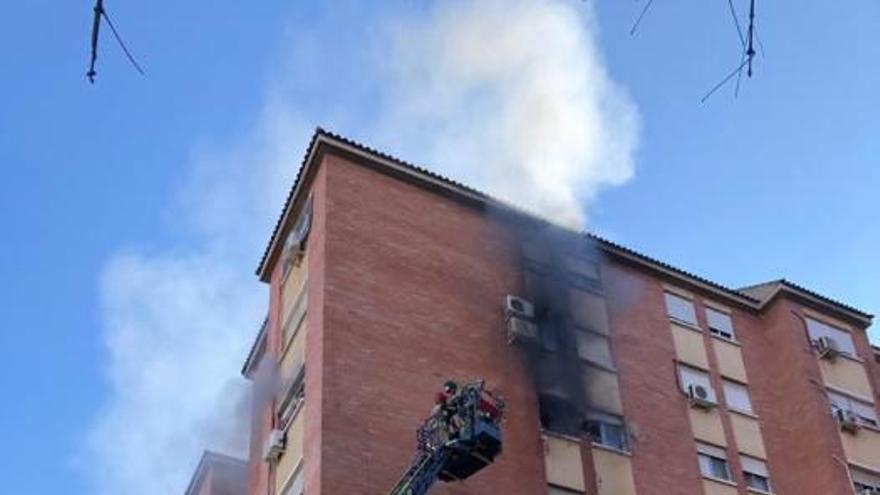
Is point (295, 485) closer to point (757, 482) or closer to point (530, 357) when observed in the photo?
point (530, 357)

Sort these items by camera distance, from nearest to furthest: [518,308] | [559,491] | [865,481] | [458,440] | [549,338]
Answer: [458,440]
[559,491]
[518,308]
[549,338]
[865,481]

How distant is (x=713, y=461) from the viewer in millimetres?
21328

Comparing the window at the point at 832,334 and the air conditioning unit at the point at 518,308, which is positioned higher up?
Answer: the window at the point at 832,334

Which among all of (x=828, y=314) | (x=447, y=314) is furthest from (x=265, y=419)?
(x=828, y=314)

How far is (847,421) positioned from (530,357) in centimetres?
730

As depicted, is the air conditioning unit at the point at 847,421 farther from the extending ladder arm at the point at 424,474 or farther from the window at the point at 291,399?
the window at the point at 291,399

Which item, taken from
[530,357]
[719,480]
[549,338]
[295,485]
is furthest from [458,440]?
[719,480]

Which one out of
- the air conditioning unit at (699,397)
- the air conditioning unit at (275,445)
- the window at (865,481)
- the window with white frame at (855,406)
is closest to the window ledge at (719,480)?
the air conditioning unit at (699,397)

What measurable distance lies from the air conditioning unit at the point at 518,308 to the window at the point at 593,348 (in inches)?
46.4

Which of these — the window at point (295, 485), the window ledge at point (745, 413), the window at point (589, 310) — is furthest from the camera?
the window ledge at point (745, 413)

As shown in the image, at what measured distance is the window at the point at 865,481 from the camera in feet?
72.6

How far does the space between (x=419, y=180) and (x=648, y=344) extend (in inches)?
221

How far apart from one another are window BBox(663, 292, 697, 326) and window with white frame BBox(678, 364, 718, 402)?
4.25 feet

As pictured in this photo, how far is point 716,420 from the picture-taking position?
22.0 metres
